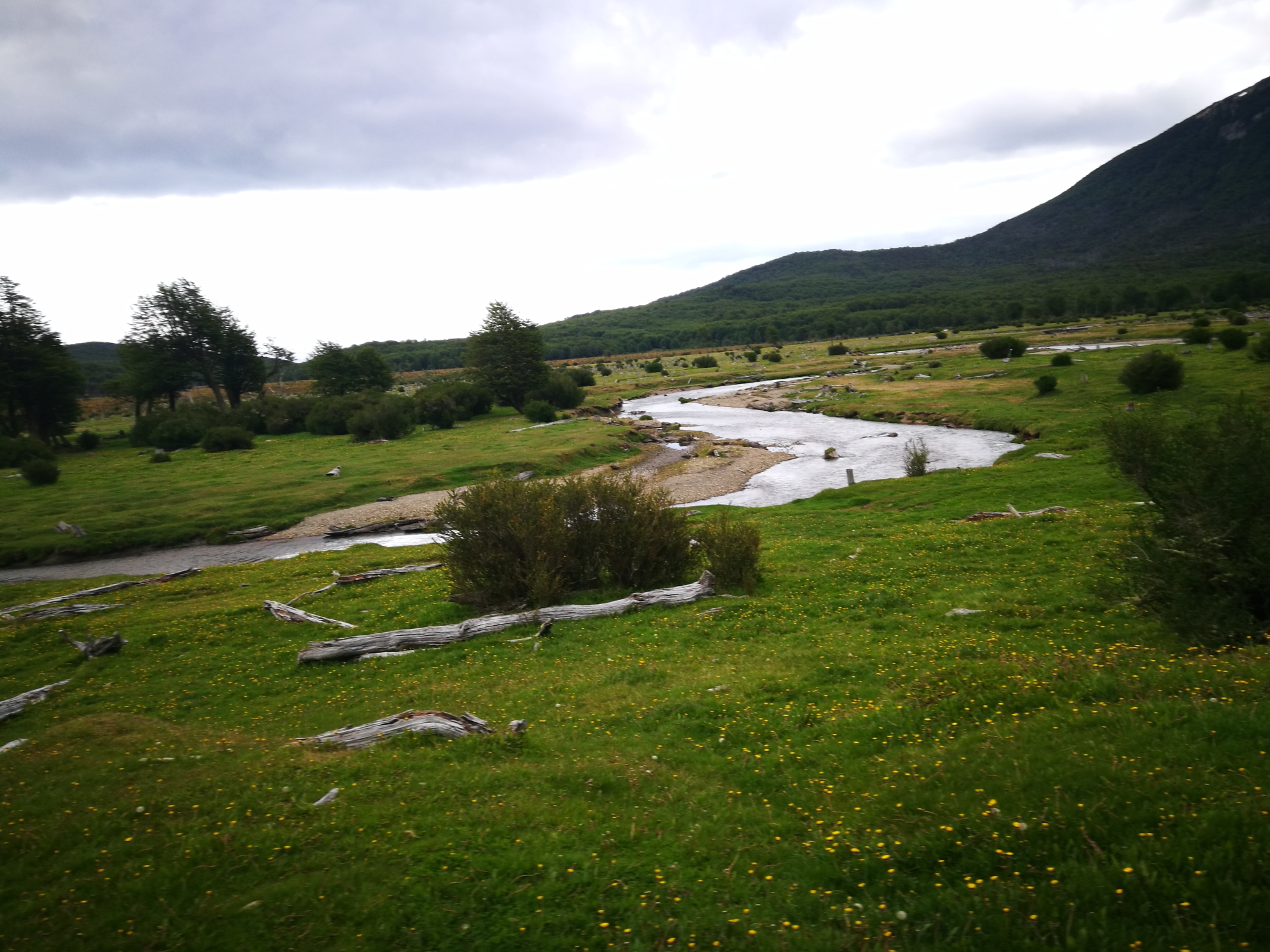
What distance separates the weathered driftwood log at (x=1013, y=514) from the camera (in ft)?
71.2

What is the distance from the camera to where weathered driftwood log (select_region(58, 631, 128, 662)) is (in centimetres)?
1761

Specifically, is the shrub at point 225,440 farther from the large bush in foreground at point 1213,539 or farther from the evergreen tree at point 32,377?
Result: the large bush in foreground at point 1213,539

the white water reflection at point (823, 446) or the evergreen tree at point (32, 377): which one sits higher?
the evergreen tree at point (32, 377)

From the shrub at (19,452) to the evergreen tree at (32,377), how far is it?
992 cm

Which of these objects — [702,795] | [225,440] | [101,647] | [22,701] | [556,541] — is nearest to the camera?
[702,795]

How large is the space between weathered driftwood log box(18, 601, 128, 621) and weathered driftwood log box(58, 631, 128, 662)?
644 centimetres

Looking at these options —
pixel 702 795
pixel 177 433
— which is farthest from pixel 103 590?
pixel 177 433

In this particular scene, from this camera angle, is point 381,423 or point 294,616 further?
point 381,423

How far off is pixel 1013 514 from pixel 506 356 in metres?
68.6

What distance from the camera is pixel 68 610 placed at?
76.0 ft

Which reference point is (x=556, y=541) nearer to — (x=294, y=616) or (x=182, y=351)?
(x=294, y=616)

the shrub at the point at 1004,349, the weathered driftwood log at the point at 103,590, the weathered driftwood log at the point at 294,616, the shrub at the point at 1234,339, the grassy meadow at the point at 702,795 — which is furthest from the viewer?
the shrub at the point at 1004,349

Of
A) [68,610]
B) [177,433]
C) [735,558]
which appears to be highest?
[177,433]

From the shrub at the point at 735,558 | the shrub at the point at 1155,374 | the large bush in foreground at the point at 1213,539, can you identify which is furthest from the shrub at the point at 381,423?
the large bush in foreground at the point at 1213,539
